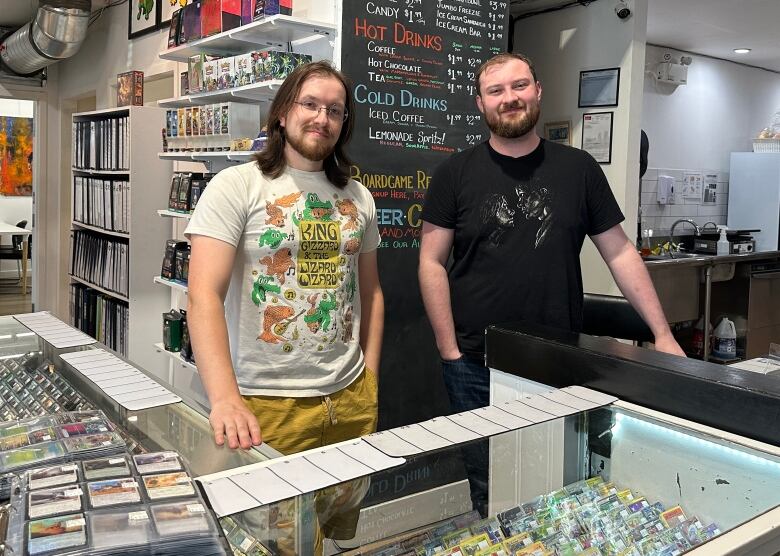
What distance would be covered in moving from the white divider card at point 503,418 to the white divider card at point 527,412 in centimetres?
1

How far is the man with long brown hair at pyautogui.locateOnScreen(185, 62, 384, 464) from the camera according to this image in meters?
1.81

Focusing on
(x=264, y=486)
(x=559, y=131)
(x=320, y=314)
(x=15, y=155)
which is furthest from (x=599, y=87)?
(x=15, y=155)

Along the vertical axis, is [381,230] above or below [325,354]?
above

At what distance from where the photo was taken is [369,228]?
210 centimetres

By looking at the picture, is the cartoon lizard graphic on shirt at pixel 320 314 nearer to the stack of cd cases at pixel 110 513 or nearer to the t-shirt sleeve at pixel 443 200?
the t-shirt sleeve at pixel 443 200

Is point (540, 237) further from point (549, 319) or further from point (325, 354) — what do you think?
point (325, 354)

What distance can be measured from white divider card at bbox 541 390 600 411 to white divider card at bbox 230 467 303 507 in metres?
0.61

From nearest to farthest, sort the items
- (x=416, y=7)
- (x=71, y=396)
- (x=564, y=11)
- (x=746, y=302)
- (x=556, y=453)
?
(x=556, y=453) → (x=71, y=396) → (x=416, y=7) → (x=564, y=11) → (x=746, y=302)

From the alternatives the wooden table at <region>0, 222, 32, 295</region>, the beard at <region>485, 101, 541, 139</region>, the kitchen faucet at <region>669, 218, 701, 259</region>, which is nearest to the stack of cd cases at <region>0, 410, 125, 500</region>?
the beard at <region>485, 101, 541, 139</region>

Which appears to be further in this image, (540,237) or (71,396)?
(540,237)

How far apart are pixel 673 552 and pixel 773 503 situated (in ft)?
0.56

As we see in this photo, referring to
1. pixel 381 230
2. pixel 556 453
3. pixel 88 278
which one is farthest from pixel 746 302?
pixel 556 453

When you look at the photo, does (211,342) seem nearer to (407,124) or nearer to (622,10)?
(407,124)

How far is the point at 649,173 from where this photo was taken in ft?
22.0
